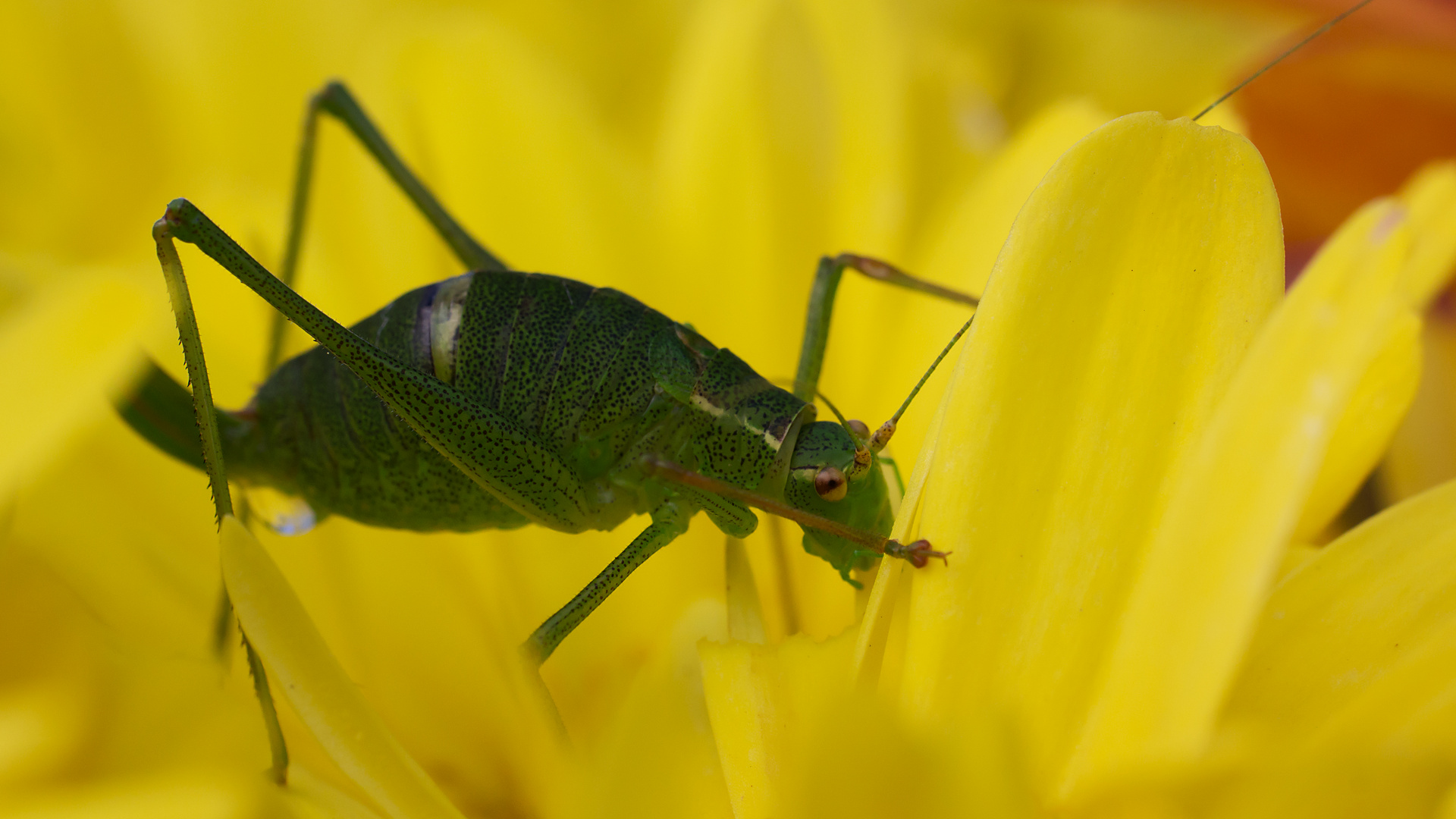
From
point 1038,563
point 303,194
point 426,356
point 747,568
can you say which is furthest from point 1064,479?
point 303,194

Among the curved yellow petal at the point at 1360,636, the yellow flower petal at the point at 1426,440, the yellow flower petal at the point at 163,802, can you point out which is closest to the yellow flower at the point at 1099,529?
the curved yellow petal at the point at 1360,636

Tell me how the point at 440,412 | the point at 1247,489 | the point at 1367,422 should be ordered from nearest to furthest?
1. the point at 1247,489
2. the point at 1367,422
3. the point at 440,412

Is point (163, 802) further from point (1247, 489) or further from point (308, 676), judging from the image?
point (1247, 489)

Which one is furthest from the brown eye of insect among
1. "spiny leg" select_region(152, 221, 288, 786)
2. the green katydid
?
"spiny leg" select_region(152, 221, 288, 786)

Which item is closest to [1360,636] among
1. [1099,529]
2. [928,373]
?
[1099,529]

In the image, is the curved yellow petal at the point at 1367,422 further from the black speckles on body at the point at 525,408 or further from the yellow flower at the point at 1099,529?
the black speckles on body at the point at 525,408
